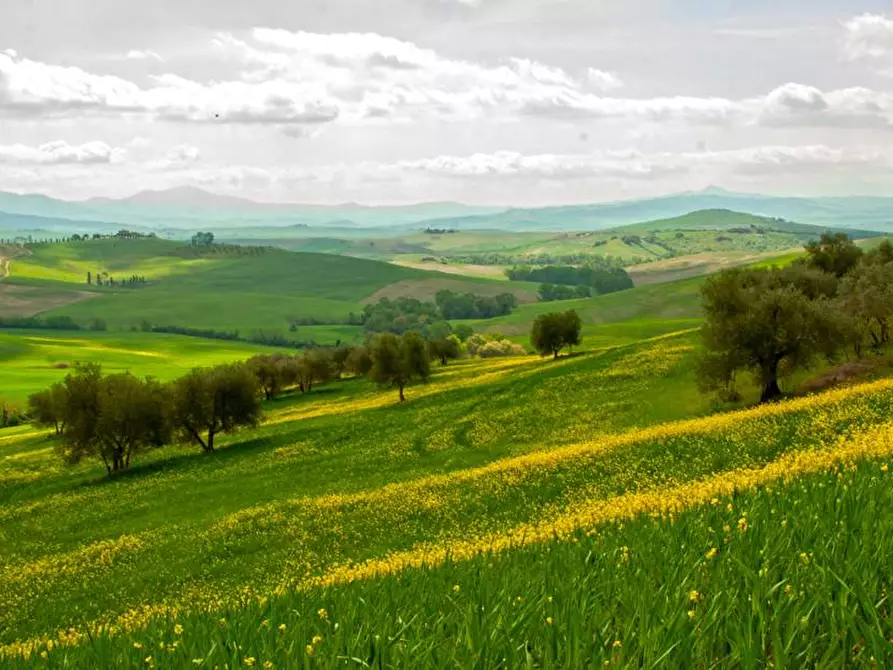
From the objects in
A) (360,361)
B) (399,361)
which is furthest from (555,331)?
(360,361)

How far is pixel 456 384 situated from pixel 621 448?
61125 mm

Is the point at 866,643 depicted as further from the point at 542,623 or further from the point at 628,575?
the point at 628,575

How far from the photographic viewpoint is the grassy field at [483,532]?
460cm

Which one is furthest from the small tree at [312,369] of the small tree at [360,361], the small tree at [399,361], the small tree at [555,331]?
the small tree at [555,331]

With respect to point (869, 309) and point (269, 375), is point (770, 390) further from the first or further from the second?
point (269, 375)

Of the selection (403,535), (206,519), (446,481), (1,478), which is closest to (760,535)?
(403,535)

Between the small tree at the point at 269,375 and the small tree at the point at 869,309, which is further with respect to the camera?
the small tree at the point at 269,375

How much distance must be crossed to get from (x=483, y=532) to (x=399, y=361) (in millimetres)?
66367

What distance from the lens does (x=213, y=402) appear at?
74.6 metres

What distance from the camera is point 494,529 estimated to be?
89.7 feet

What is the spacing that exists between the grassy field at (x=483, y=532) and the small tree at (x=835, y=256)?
76.7ft

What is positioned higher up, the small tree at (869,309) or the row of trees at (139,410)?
the small tree at (869,309)

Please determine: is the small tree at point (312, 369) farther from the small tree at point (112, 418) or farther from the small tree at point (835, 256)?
the small tree at point (835, 256)

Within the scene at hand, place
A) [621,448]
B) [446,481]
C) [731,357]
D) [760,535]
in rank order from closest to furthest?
[760,535] → [621,448] → [446,481] → [731,357]
